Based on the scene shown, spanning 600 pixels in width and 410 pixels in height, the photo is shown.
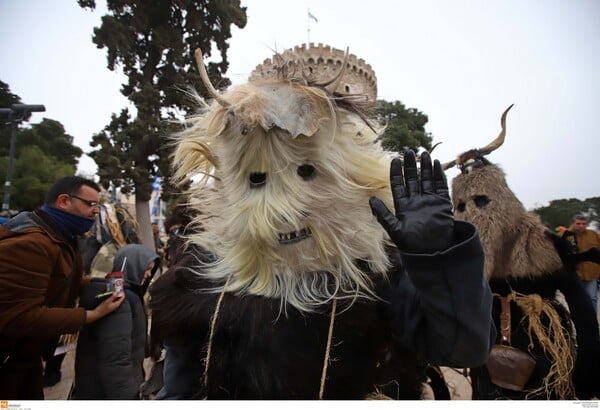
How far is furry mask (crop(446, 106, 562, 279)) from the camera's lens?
192cm

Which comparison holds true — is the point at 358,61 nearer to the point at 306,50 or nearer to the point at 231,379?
the point at 306,50

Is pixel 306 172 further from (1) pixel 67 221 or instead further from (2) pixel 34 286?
(1) pixel 67 221

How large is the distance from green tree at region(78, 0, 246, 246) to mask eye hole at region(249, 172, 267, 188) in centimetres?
285

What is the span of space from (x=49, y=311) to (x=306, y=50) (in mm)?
18214

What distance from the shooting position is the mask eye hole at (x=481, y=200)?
83.9 inches

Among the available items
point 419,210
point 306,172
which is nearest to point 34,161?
point 306,172

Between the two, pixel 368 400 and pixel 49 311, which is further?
pixel 49 311

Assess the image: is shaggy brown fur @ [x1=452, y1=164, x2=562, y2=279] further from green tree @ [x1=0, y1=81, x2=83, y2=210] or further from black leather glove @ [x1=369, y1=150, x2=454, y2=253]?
green tree @ [x1=0, y1=81, x2=83, y2=210]

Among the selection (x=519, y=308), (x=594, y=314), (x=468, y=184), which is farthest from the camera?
(x=468, y=184)

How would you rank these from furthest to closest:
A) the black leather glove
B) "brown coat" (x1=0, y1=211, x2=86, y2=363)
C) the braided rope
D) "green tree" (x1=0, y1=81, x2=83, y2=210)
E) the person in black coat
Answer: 1. "green tree" (x1=0, y1=81, x2=83, y2=210)
2. the person in black coat
3. "brown coat" (x1=0, y1=211, x2=86, y2=363)
4. the braided rope
5. the black leather glove

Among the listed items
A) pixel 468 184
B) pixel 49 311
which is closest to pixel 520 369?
pixel 468 184

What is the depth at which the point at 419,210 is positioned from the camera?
0.77 m

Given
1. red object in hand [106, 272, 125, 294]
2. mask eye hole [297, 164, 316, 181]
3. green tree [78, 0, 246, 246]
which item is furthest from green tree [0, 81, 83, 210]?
mask eye hole [297, 164, 316, 181]

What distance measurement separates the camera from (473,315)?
29.0 inches
